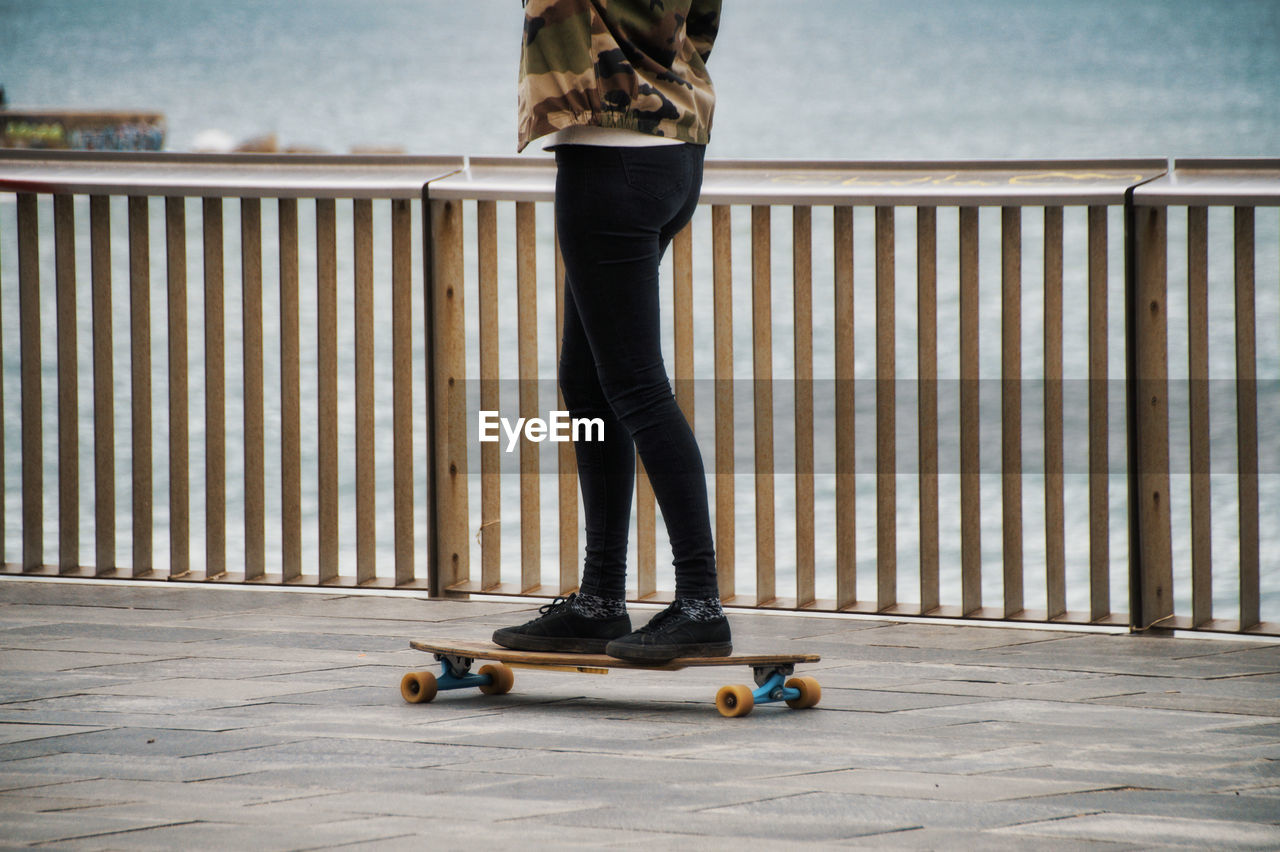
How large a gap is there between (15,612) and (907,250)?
43.0 feet

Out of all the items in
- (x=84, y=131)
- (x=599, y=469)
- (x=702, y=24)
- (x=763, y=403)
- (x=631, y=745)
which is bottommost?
(x=631, y=745)

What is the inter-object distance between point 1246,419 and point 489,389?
1452 mm

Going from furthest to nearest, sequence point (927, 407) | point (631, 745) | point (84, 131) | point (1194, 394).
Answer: point (84, 131) → point (927, 407) → point (1194, 394) → point (631, 745)

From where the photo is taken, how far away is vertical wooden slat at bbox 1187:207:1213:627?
108 inches

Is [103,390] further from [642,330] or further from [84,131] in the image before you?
[84,131]

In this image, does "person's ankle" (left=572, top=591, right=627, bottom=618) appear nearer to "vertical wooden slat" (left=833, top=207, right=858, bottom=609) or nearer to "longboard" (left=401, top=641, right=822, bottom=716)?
"longboard" (left=401, top=641, right=822, bottom=716)

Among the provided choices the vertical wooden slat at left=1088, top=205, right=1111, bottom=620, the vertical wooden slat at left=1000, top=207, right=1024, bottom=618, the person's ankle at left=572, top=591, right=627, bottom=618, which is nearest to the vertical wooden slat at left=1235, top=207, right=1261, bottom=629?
the vertical wooden slat at left=1088, top=205, right=1111, bottom=620

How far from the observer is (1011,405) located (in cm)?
288

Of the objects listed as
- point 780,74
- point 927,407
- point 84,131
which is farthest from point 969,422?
point 780,74

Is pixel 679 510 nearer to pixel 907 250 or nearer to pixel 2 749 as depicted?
pixel 2 749

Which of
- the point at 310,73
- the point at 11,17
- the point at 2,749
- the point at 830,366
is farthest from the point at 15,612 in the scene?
the point at 11,17

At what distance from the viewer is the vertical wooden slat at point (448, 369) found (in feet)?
10.2

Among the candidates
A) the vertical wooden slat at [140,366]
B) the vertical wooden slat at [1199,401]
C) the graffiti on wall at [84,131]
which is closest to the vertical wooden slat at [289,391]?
the vertical wooden slat at [140,366]

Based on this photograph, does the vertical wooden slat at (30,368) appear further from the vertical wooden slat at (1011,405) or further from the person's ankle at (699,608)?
the vertical wooden slat at (1011,405)
